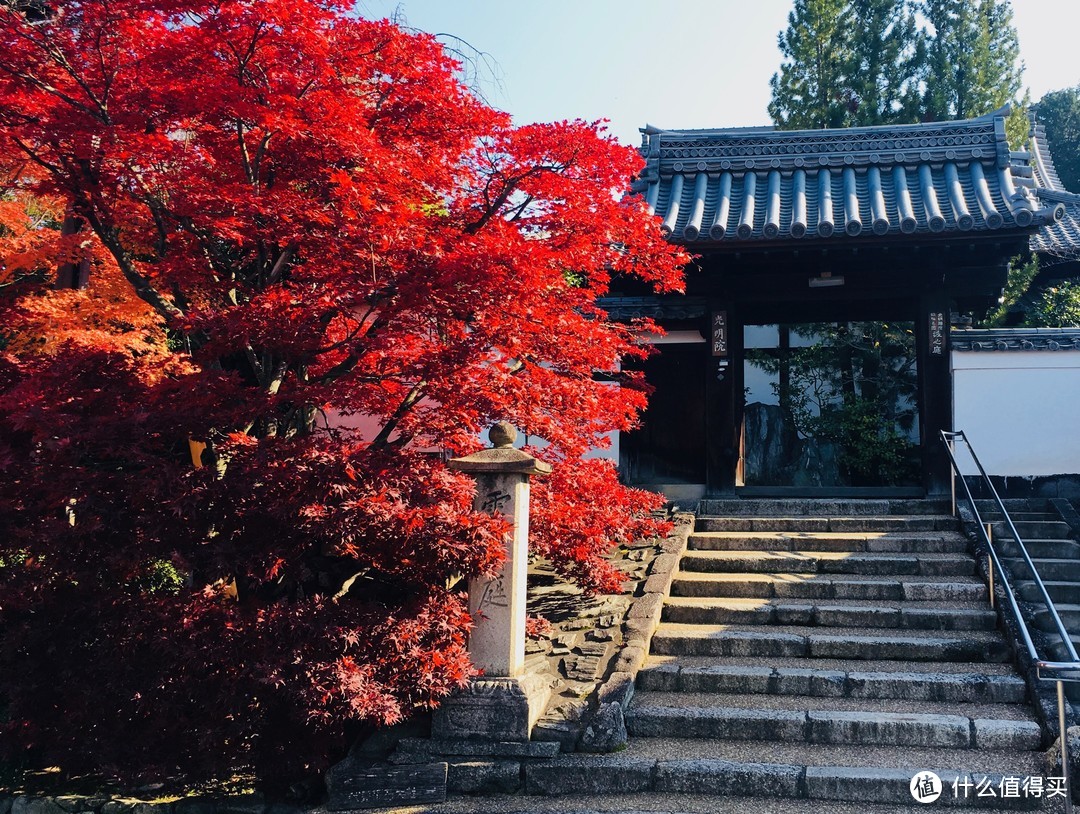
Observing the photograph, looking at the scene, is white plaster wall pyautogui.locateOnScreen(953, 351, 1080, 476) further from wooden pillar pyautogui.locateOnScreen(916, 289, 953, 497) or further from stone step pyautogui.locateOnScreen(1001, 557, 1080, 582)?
stone step pyautogui.locateOnScreen(1001, 557, 1080, 582)

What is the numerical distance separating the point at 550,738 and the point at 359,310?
4725 mm

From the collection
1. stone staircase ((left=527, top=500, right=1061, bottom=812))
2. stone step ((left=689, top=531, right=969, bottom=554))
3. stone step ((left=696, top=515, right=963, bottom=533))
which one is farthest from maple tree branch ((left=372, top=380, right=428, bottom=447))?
stone step ((left=696, top=515, right=963, bottom=533))

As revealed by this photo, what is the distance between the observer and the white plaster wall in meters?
10.2

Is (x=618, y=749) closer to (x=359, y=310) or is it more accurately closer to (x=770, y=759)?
(x=770, y=759)

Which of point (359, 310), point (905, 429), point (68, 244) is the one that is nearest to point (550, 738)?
point (359, 310)

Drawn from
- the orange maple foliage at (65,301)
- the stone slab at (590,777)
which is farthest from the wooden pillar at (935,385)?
the orange maple foliage at (65,301)

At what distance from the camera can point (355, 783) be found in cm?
571

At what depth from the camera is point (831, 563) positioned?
8703mm

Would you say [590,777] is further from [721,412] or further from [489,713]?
[721,412]

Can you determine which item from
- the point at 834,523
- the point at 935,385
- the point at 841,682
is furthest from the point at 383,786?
the point at 935,385

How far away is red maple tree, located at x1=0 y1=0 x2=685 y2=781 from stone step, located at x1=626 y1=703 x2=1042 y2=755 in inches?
70.1

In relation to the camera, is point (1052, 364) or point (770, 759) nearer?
point (770, 759)

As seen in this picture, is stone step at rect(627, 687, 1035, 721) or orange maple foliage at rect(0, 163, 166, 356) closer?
stone step at rect(627, 687, 1035, 721)

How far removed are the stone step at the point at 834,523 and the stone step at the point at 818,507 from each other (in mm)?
120
